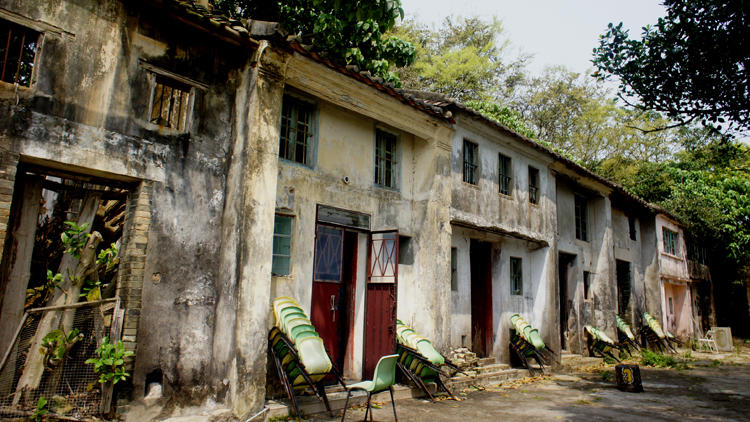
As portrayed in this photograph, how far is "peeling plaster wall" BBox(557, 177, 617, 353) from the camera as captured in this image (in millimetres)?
16875

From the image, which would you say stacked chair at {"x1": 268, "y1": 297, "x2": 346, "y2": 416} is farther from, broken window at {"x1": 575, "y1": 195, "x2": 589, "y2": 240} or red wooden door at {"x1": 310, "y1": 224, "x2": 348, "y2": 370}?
broken window at {"x1": 575, "y1": 195, "x2": 589, "y2": 240}

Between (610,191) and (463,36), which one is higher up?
(463,36)

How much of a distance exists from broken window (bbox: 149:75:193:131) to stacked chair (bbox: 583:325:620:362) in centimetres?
1441

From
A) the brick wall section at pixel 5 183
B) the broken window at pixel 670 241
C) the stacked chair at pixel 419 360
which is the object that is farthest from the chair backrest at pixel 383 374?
the broken window at pixel 670 241

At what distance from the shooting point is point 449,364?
33.8 ft

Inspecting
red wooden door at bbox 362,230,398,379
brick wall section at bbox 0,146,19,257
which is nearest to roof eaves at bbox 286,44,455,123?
red wooden door at bbox 362,230,398,379

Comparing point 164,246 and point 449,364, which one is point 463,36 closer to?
point 449,364

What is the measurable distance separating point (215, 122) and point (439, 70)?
1876 centimetres

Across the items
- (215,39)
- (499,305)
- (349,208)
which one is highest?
(215,39)

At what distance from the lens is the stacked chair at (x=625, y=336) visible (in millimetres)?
18188

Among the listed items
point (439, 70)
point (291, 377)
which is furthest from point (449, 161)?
point (439, 70)

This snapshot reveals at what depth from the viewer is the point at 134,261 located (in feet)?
21.4

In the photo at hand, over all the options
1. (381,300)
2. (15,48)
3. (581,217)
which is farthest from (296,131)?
(581,217)

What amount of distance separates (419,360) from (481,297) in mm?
4711
